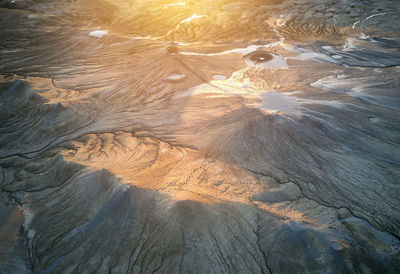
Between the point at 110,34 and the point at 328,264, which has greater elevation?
the point at 110,34

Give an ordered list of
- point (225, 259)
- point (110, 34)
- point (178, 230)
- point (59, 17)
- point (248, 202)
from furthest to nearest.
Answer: point (59, 17) → point (110, 34) → point (248, 202) → point (178, 230) → point (225, 259)

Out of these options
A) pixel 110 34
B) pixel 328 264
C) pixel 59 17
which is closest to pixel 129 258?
pixel 328 264

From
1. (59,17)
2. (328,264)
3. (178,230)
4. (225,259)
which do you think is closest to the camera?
(328,264)

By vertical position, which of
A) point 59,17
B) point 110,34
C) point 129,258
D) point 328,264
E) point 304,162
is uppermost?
point 59,17

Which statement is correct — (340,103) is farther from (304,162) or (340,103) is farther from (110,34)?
(110,34)

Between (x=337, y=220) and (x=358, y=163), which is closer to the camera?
(x=337, y=220)

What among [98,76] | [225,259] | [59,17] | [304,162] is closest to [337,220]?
[304,162]
